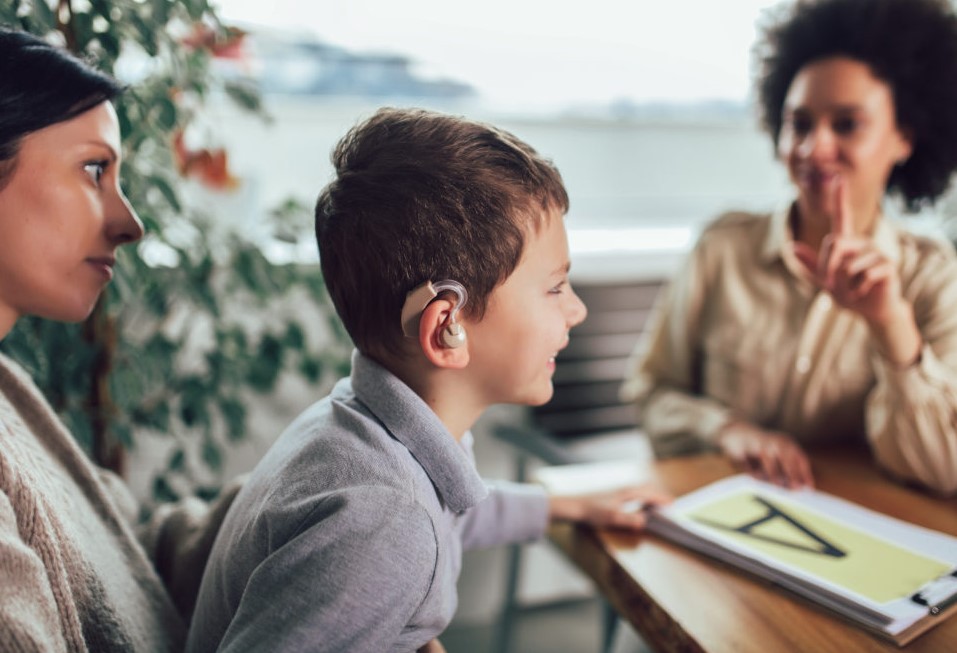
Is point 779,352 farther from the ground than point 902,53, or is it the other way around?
point 902,53

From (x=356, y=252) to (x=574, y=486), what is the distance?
1.88 ft

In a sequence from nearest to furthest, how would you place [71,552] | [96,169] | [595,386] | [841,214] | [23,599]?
[23,599] < [71,552] < [96,169] < [841,214] < [595,386]

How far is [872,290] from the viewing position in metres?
1.11

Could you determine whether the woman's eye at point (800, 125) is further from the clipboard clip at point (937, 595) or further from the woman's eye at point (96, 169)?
the woman's eye at point (96, 169)

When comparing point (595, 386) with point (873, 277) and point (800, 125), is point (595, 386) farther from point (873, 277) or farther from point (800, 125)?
point (873, 277)

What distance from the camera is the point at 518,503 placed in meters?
1.02

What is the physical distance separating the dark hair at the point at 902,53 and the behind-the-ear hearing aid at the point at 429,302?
1.05 metres

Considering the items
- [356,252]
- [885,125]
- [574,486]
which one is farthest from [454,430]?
[885,125]

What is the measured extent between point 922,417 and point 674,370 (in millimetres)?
507

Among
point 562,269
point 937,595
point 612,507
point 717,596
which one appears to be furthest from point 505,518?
point 937,595

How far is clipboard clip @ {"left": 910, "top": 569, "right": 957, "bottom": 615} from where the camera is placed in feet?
2.59

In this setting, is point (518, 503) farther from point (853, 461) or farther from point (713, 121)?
point (713, 121)

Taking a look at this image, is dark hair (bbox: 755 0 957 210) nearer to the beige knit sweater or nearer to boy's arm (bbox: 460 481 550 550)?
boy's arm (bbox: 460 481 550 550)

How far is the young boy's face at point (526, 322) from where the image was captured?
753mm
